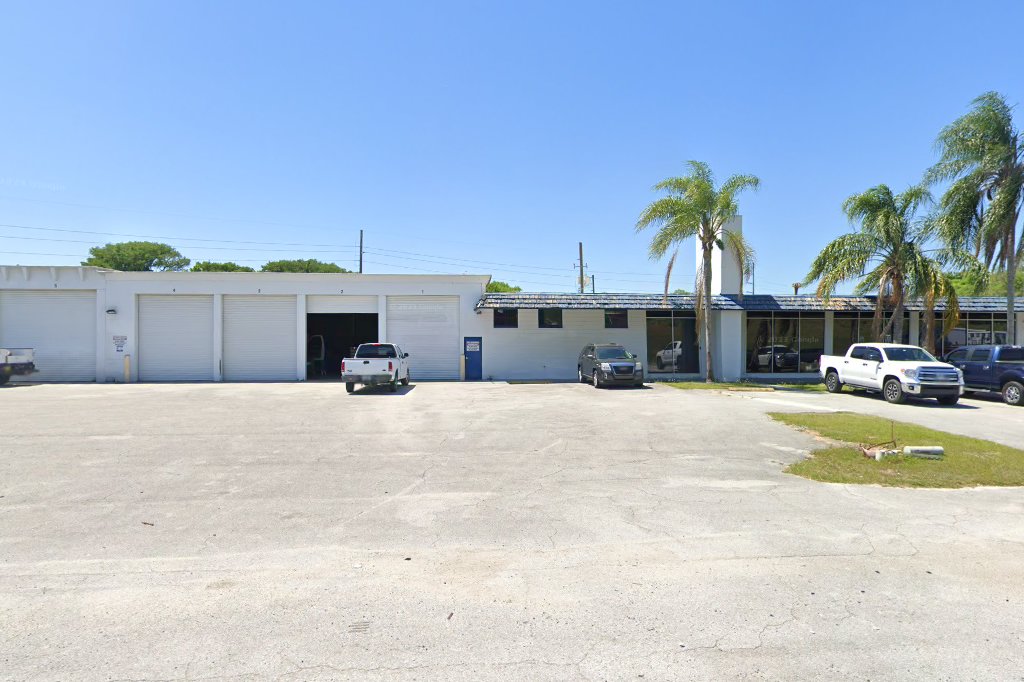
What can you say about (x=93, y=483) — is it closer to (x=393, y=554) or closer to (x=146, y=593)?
(x=146, y=593)

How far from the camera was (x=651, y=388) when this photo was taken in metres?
23.6

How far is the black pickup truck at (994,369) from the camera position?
18359mm

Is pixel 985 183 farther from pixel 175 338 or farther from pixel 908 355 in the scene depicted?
pixel 175 338

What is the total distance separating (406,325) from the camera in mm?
28594

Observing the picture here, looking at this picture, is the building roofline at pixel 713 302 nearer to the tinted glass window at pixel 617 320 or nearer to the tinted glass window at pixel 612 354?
the tinted glass window at pixel 617 320

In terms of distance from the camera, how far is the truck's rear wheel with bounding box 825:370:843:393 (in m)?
22.1

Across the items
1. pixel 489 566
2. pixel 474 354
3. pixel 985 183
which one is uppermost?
pixel 985 183

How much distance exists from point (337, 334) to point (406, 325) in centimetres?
684

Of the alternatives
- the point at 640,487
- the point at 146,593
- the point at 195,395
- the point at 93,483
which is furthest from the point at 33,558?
the point at 195,395

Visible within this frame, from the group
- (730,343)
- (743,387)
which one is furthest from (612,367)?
(730,343)

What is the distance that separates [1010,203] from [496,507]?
988 inches

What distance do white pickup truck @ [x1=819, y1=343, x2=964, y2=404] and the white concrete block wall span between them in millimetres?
9782

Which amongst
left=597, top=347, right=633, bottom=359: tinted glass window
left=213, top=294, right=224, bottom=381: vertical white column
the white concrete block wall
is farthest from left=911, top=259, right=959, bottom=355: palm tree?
left=213, top=294, right=224, bottom=381: vertical white column

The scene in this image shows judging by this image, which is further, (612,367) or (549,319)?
(549,319)
